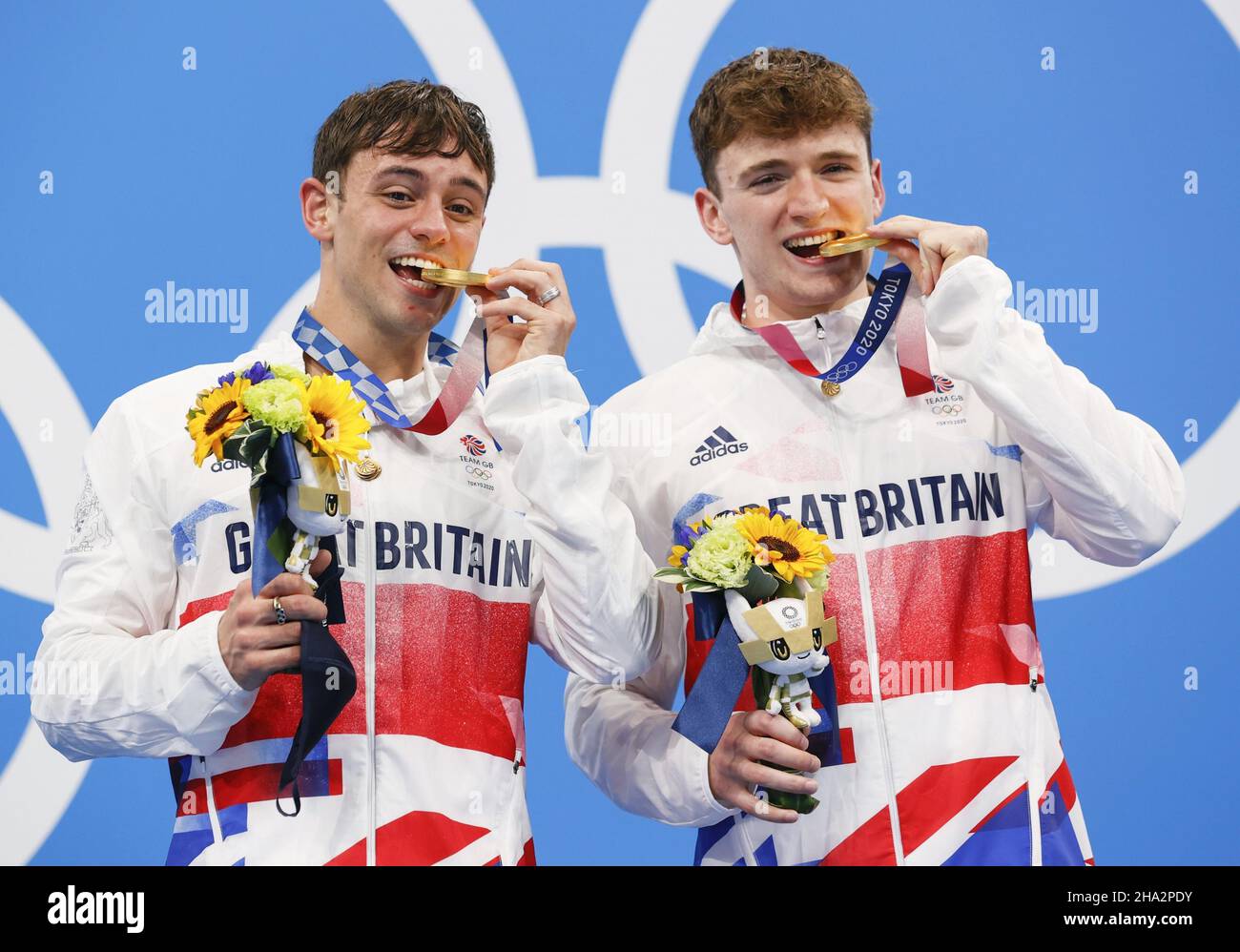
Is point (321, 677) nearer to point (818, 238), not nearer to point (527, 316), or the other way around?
point (527, 316)

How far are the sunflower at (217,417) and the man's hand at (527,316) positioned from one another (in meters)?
0.49

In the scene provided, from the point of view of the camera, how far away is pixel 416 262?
2.99 m

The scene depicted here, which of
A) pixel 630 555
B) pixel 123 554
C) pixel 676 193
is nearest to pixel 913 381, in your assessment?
pixel 630 555

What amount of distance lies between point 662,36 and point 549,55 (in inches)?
11.4

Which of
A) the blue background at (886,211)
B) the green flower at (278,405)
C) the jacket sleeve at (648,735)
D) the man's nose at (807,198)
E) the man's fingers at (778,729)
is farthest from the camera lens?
the blue background at (886,211)

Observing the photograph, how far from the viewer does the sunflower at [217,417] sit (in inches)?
98.7

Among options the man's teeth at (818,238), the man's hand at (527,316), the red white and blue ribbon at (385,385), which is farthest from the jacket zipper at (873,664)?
the red white and blue ribbon at (385,385)

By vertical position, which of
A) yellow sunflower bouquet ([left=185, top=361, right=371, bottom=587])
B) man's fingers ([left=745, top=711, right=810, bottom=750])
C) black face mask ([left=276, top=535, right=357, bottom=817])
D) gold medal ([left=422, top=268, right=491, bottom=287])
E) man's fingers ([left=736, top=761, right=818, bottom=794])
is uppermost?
gold medal ([left=422, top=268, right=491, bottom=287])

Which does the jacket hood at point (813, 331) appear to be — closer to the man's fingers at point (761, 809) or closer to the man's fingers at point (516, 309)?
the man's fingers at point (516, 309)

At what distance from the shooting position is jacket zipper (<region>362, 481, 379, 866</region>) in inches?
106

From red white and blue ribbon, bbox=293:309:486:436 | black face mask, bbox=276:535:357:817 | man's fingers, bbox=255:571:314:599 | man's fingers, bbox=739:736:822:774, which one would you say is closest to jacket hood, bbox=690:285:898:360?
red white and blue ribbon, bbox=293:309:486:436

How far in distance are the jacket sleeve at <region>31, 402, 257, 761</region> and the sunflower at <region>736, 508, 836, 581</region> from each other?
34.2 inches

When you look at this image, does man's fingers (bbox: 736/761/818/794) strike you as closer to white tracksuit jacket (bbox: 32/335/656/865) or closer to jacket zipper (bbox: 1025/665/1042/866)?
white tracksuit jacket (bbox: 32/335/656/865)

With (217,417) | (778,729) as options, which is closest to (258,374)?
(217,417)
